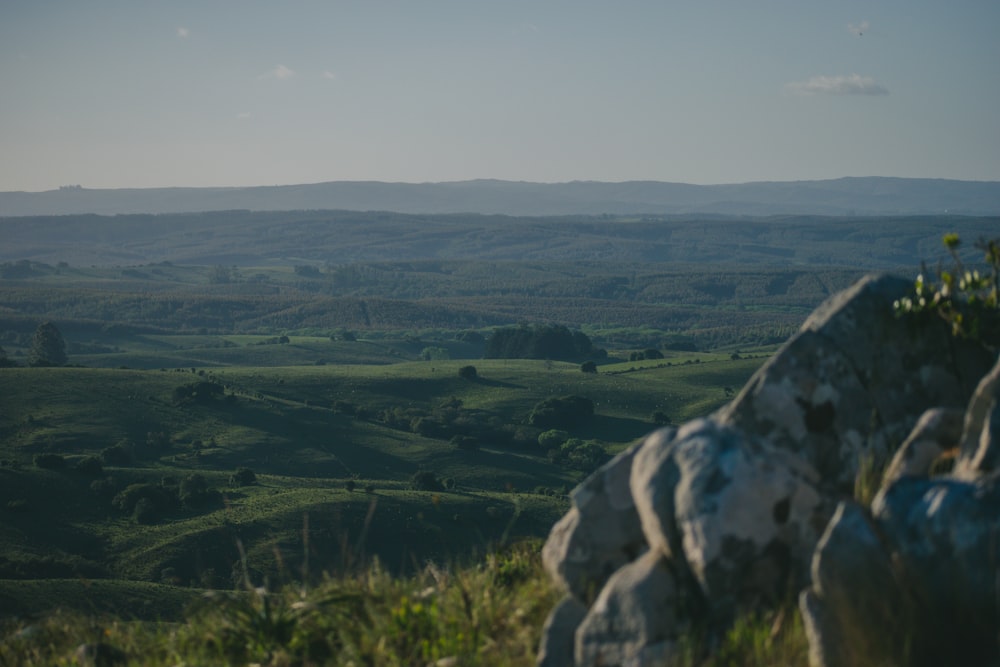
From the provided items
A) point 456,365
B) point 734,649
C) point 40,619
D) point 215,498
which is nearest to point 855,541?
point 734,649

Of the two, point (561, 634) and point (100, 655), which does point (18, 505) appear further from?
point (561, 634)

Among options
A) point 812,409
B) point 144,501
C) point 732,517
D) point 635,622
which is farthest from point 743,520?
point 144,501

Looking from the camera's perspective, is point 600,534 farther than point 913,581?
Yes

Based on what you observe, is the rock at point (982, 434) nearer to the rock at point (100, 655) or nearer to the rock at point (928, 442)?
the rock at point (928, 442)

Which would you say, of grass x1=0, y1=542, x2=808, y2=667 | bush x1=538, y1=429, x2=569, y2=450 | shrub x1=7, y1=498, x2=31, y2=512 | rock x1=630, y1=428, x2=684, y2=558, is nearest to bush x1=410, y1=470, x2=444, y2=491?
bush x1=538, y1=429, x2=569, y2=450

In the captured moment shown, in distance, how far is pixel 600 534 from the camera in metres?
8.84

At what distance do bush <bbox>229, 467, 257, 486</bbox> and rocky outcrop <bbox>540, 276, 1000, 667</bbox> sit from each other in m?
74.8

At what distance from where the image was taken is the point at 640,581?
25.6 ft

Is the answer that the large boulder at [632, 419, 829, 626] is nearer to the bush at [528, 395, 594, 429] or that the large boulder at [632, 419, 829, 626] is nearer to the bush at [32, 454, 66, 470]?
the bush at [32, 454, 66, 470]

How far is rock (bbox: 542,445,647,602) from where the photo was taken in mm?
8766

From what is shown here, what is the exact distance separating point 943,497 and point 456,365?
146053 millimetres

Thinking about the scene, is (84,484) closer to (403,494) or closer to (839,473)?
(403,494)

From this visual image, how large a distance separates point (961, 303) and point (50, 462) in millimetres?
79973

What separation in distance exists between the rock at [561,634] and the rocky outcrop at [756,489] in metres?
0.01
